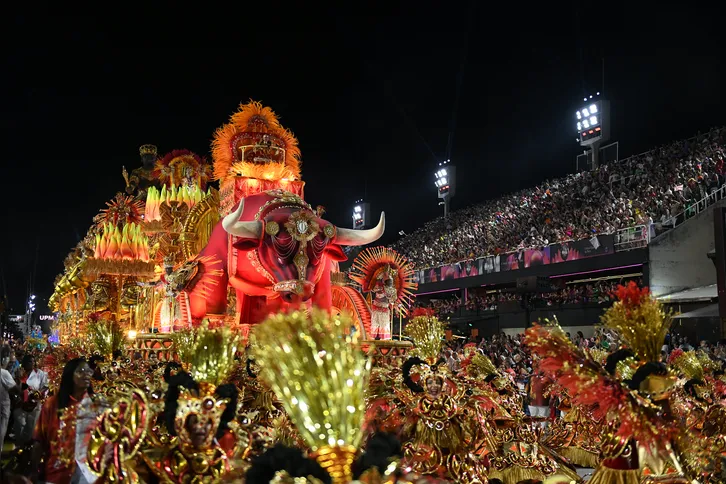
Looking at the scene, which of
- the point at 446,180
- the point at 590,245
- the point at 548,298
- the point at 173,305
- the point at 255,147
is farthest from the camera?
the point at 446,180

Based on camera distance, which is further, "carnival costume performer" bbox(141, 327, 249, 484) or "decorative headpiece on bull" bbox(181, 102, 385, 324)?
"decorative headpiece on bull" bbox(181, 102, 385, 324)

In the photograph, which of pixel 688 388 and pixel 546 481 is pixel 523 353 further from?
pixel 546 481

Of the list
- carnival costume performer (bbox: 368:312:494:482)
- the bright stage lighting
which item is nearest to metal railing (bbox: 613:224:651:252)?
the bright stage lighting

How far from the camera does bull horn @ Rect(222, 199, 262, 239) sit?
31.3ft

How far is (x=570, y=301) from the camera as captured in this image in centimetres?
2417

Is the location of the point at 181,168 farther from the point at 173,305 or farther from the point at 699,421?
the point at 699,421

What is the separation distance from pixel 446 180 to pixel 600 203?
18.6 m

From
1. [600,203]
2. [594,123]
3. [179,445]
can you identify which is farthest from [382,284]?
[594,123]

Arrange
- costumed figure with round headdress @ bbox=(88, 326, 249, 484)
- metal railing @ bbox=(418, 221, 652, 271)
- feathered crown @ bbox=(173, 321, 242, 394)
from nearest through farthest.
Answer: costumed figure with round headdress @ bbox=(88, 326, 249, 484)
feathered crown @ bbox=(173, 321, 242, 394)
metal railing @ bbox=(418, 221, 652, 271)

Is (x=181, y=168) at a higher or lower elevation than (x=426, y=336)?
A: higher

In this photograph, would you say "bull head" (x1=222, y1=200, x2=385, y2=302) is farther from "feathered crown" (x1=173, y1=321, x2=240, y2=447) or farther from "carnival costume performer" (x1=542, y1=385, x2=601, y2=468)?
"carnival costume performer" (x1=542, y1=385, x2=601, y2=468)

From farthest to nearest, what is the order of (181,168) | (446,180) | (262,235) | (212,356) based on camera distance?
(446,180) < (181,168) < (262,235) < (212,356)

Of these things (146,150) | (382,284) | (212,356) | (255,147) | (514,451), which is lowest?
(514,451)

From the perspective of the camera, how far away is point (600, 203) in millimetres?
26281
